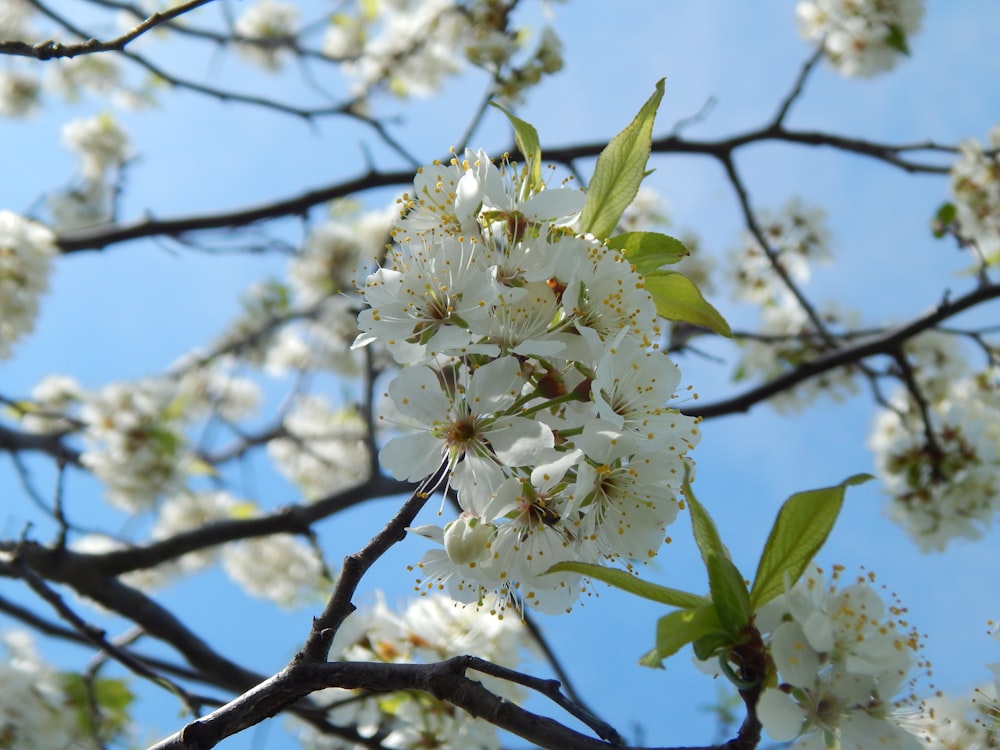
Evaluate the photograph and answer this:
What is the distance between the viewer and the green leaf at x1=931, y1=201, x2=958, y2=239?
11.3 ft

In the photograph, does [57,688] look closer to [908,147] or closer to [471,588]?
[471,588]

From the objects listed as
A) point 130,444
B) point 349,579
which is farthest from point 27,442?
point 349,579

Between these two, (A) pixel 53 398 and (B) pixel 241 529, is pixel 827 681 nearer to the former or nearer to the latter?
(B) pixel 241 529

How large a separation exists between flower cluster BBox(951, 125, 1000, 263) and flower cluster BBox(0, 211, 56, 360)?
4333 millimetres

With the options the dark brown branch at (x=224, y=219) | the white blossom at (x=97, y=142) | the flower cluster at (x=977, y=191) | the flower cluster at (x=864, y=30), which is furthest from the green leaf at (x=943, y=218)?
the white blossom at (x=97, y=142)

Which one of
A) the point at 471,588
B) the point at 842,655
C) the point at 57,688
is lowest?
the point at 842,655

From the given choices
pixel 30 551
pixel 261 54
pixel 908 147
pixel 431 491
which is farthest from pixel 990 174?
pixel 261 54

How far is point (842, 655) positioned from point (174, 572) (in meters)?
5.74

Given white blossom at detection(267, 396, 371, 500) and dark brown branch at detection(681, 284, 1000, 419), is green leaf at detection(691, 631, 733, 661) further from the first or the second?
white blossom at detection(267, 396, 371, 500)

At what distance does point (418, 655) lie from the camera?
7.27 feet

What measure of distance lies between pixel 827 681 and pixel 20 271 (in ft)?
11.6

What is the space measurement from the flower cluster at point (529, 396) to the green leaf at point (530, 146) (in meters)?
0.09

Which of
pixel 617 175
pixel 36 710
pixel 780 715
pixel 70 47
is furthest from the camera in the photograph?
pixel 36 710

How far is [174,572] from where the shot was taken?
5992mm
